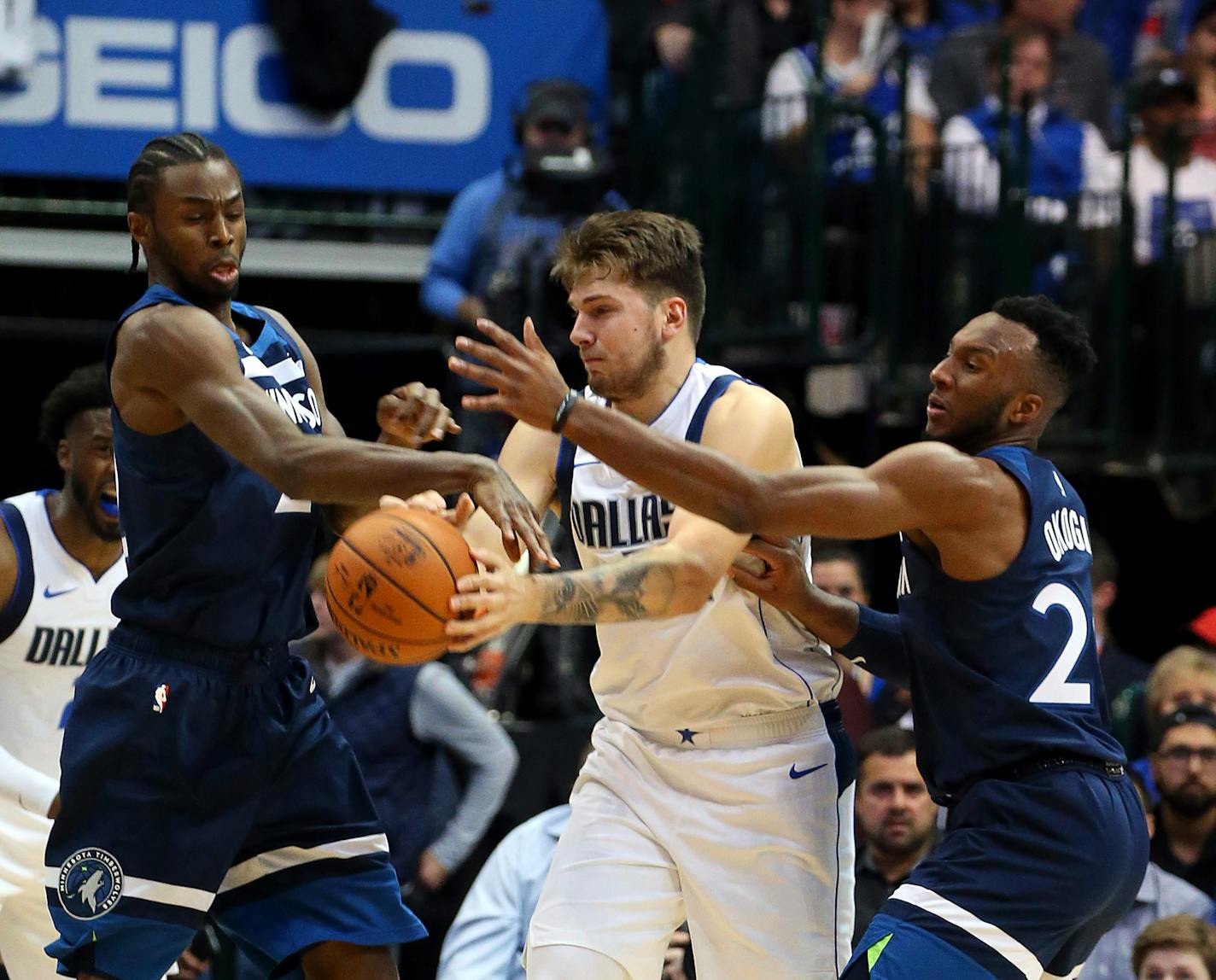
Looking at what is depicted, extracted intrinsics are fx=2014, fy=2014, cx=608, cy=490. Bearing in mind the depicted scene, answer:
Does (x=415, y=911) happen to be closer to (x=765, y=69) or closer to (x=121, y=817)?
(x=121, y=817)

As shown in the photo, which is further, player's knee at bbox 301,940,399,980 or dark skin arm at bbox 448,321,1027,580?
player's knee at bbox 301,940,399,980

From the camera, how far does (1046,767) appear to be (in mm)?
4621

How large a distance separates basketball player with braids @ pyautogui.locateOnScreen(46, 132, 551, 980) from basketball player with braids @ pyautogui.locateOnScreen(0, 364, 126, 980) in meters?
1.40

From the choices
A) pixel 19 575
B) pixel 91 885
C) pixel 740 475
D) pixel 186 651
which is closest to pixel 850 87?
pixel 19 575

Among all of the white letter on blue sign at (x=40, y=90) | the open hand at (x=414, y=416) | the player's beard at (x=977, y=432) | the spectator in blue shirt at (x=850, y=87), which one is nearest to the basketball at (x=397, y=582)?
the open hand at (x=414, y=416)

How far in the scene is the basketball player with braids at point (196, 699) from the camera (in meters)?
4.48

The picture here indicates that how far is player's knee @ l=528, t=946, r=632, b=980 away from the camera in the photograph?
15.8 feet

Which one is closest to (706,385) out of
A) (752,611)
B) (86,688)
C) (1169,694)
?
(752,611)

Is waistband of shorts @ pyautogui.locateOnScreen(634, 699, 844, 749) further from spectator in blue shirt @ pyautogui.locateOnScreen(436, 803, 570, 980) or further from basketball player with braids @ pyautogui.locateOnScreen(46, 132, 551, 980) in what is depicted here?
spectator in blue shirt @ pyautogui.locateOnScreen(436, 803, 570, 980)

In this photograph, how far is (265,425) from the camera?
4227 millimetres

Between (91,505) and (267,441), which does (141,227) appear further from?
(91,505)

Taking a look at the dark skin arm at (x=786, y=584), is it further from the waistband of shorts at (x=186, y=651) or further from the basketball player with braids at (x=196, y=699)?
the waistband of shorts at (x=186, y=651)

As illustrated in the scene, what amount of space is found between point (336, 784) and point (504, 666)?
3.50 metres

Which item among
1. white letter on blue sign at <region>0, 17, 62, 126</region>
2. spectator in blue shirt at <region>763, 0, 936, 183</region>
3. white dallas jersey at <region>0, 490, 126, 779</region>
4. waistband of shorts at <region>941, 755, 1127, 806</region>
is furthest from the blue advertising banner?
waistband of shorts at <region>941, 755, 1127, 806</region>
